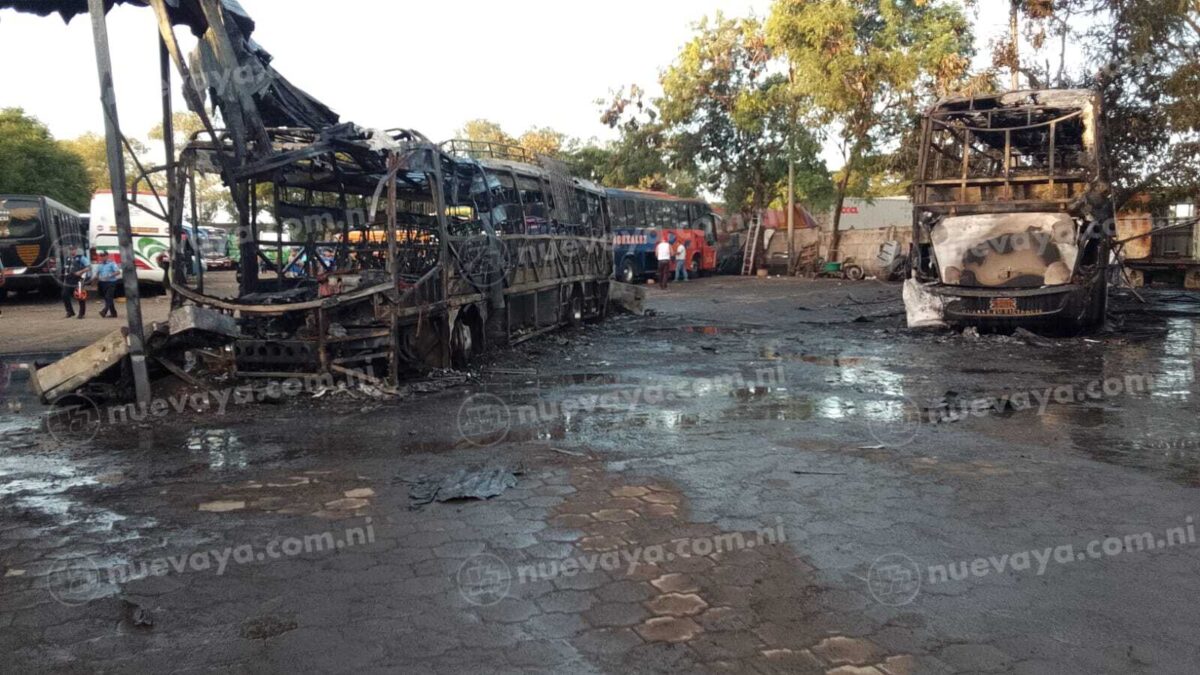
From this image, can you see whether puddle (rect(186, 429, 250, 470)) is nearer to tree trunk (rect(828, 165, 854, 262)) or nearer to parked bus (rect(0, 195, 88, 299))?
parked bus (rect(0, 195, 88, 299))

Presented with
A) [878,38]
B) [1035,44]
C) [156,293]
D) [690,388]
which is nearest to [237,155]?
[690,388]

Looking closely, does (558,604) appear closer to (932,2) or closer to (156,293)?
(156,293)

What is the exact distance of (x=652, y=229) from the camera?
28.4 meters

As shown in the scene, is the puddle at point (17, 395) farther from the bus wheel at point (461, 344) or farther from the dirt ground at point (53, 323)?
the bus wheel at point (461, 344)

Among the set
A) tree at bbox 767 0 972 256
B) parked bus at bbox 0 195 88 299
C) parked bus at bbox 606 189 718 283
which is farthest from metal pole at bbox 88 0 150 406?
tree at bbox 767 0 972 256

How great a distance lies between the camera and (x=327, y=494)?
206 inches

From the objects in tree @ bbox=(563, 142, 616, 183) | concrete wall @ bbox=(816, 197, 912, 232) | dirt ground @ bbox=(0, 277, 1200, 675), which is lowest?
dirt ground @ bbox=(0, 277, 1200, 675)

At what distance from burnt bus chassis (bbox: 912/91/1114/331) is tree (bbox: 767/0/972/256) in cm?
1137

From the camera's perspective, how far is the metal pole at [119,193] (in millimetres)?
7117

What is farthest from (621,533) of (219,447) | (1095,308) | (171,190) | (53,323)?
(53,323)

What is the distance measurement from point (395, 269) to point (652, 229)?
21.0 meters

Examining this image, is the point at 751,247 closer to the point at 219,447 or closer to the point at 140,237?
the point at 140,237

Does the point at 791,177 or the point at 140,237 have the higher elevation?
the point at 791,177

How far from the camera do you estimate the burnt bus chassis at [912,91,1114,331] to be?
1153 centimetres
